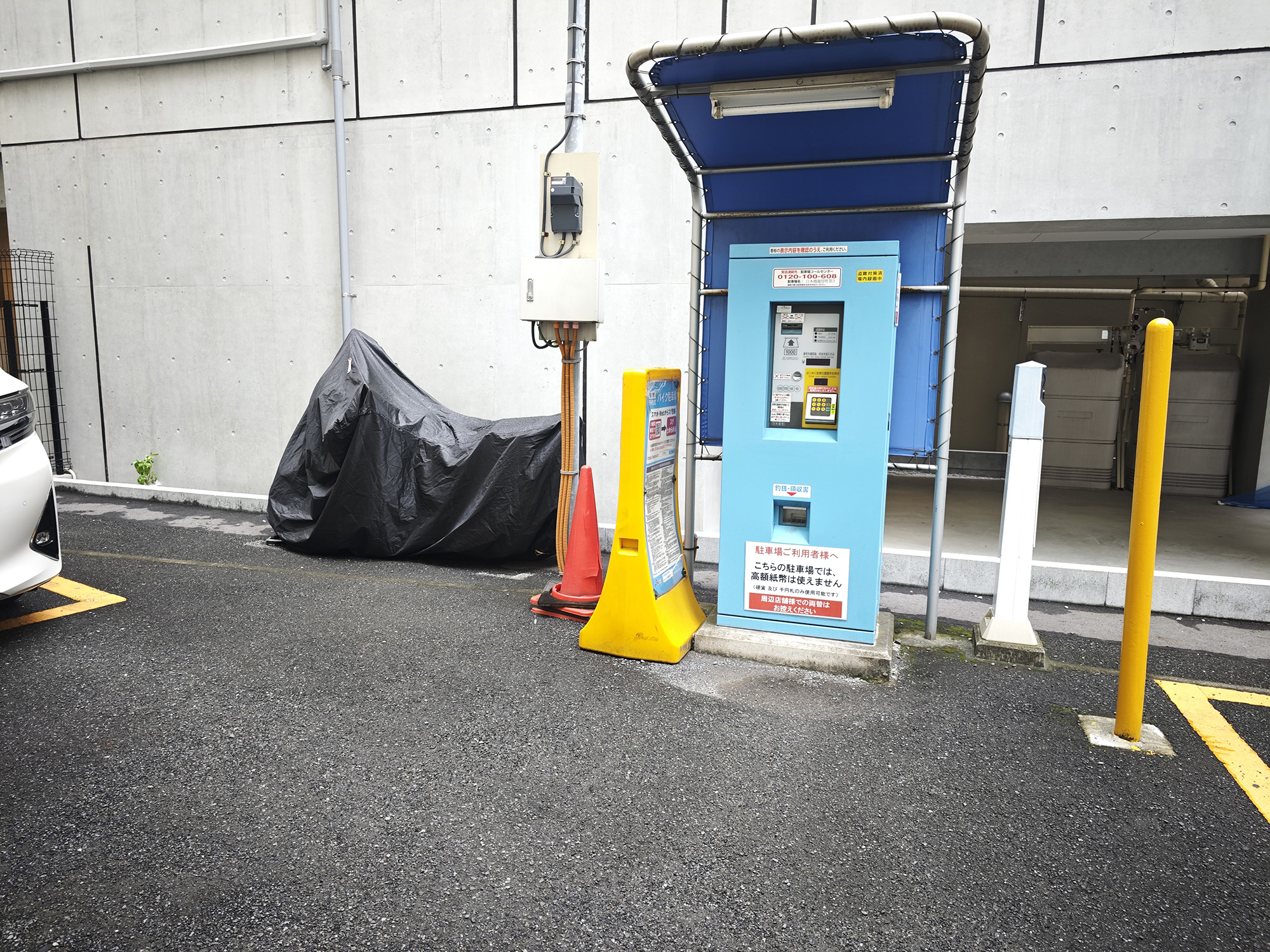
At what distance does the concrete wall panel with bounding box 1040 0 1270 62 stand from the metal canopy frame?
1895 mm

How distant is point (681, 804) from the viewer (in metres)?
2.56

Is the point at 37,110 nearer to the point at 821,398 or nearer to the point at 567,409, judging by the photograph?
the point at 567,409

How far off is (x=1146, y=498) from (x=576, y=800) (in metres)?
2.35

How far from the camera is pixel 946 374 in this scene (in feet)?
12.8

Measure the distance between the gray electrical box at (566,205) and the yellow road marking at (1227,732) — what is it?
3.89m

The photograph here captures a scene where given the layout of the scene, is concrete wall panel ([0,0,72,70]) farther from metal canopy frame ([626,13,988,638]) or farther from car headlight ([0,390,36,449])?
metal canopy frame ([626,13,988,638])

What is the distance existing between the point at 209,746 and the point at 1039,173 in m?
5.77

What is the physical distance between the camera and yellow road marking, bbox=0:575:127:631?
4.10 m

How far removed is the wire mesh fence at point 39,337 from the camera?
791 cm

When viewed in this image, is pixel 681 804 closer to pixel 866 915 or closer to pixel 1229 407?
pixel 866 915

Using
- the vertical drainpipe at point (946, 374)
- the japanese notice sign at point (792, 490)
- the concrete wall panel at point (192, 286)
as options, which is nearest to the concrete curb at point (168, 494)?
the concrete wall panel at point (192, 286)

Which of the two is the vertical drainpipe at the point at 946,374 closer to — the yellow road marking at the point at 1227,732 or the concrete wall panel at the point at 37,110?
the yellow road marking at the point at 1227,732

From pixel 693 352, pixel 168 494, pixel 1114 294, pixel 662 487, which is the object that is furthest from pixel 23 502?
pixel 1114 294

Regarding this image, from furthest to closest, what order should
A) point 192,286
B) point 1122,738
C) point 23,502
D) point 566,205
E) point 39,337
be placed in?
1. point 39,337
2. point 192,286
3. point 566,205
4. point 23,502
5. point 1122,738
